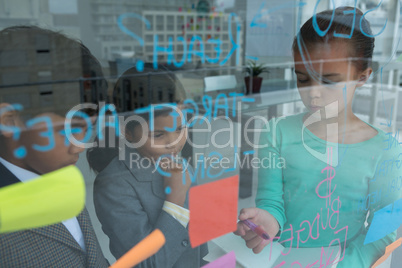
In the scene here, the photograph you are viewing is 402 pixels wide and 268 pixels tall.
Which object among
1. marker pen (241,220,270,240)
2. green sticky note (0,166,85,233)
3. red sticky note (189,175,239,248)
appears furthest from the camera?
marker pen (241,220,270,240)

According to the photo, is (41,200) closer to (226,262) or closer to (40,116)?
(40,116)

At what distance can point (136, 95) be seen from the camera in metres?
0.63

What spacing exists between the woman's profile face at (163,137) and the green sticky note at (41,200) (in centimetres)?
13

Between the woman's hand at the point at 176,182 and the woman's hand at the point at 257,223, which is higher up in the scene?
the woman's hand at the point at 176,182

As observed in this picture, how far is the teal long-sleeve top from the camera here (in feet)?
2.81

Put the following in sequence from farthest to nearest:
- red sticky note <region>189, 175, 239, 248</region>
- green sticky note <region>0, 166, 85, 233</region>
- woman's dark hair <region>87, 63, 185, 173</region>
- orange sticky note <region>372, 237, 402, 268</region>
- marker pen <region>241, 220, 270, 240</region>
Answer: orange sticky note <region>372, 237, 402, 268</region> → marker pen <region>241, 220, 270, 240</region> → red sticky note <region>189, 175, 239, 248</region> → woman's dark hair <region>87, 63, 185, 173</region> → green sticky note <region>0, 166, 85, 233</region>

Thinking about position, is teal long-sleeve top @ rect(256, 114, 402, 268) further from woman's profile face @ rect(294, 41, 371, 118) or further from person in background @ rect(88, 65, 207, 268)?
person in background @ rect(88, 65, 207, 268)

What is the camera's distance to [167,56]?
2.12ft

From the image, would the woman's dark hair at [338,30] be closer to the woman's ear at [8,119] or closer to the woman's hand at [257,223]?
the woman's hand at [257,223]

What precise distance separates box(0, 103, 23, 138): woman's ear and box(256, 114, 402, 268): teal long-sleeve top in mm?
485

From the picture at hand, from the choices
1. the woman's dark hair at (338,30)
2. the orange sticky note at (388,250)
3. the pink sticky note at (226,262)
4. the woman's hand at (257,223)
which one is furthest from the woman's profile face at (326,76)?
the orange sticky note at (388,250)

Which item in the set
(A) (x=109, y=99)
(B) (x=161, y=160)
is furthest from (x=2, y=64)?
(B) (x=161, y=160)

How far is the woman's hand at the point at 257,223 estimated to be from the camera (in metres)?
0.80

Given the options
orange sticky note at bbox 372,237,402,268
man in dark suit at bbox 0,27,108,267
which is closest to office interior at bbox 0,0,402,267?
man in dark suit at bbox 0,27,108,267
